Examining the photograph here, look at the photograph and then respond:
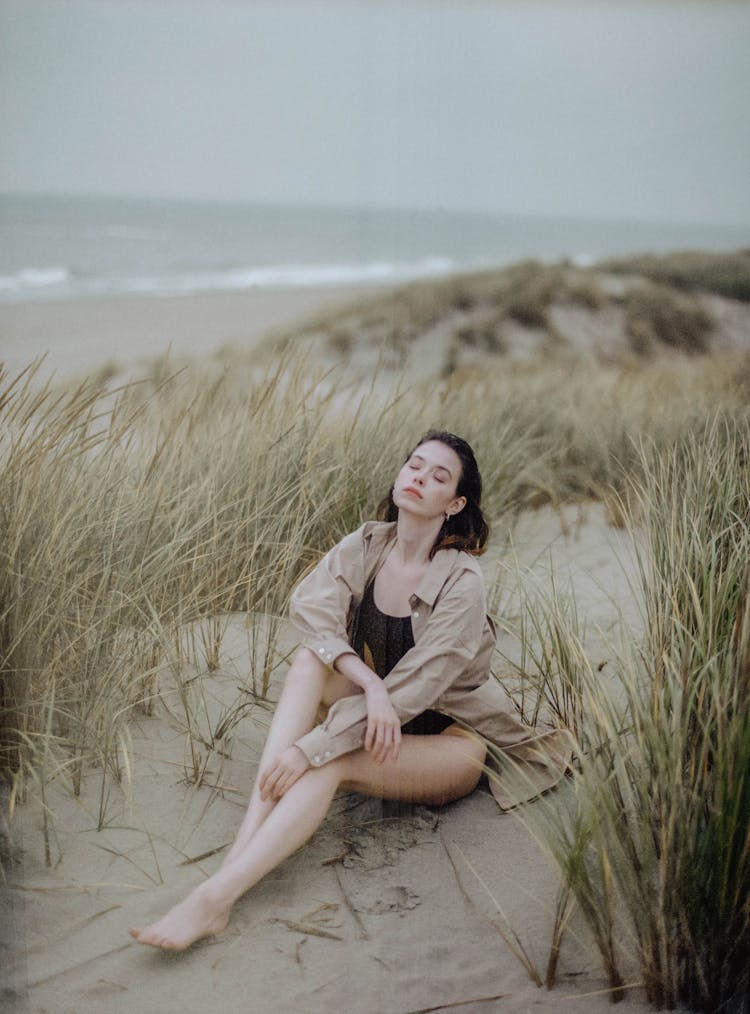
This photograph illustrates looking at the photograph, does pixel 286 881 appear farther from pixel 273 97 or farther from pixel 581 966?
pixel 273 97

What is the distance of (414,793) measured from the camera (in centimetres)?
206

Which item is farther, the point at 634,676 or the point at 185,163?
the point at 185,163

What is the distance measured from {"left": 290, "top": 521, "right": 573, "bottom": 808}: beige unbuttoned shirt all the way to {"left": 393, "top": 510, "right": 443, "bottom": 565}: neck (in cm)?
4

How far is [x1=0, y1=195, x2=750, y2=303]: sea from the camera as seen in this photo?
2.12 metres

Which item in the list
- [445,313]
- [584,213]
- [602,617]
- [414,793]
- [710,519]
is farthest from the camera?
[445,313]

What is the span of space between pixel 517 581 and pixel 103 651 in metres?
1.07

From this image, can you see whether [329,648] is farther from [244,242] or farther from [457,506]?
[244,242]

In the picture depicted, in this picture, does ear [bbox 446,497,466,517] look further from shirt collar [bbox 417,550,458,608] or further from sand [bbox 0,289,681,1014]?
sand [bbox 0,289,681,1014]

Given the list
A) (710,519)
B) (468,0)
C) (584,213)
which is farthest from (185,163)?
(710,519)

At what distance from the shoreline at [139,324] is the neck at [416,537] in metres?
0.70

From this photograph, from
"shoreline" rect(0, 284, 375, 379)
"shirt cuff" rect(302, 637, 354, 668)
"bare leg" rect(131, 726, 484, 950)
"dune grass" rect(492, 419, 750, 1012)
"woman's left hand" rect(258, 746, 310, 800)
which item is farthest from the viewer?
"shoreline" rect(0, 284, 375, 379)

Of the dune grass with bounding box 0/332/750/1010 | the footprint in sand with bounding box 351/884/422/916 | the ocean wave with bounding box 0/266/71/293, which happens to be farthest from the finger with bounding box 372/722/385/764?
the ocean wave with bounding box 0/266/71/293

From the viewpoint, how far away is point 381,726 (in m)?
1.92

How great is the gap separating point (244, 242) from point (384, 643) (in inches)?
44.6
